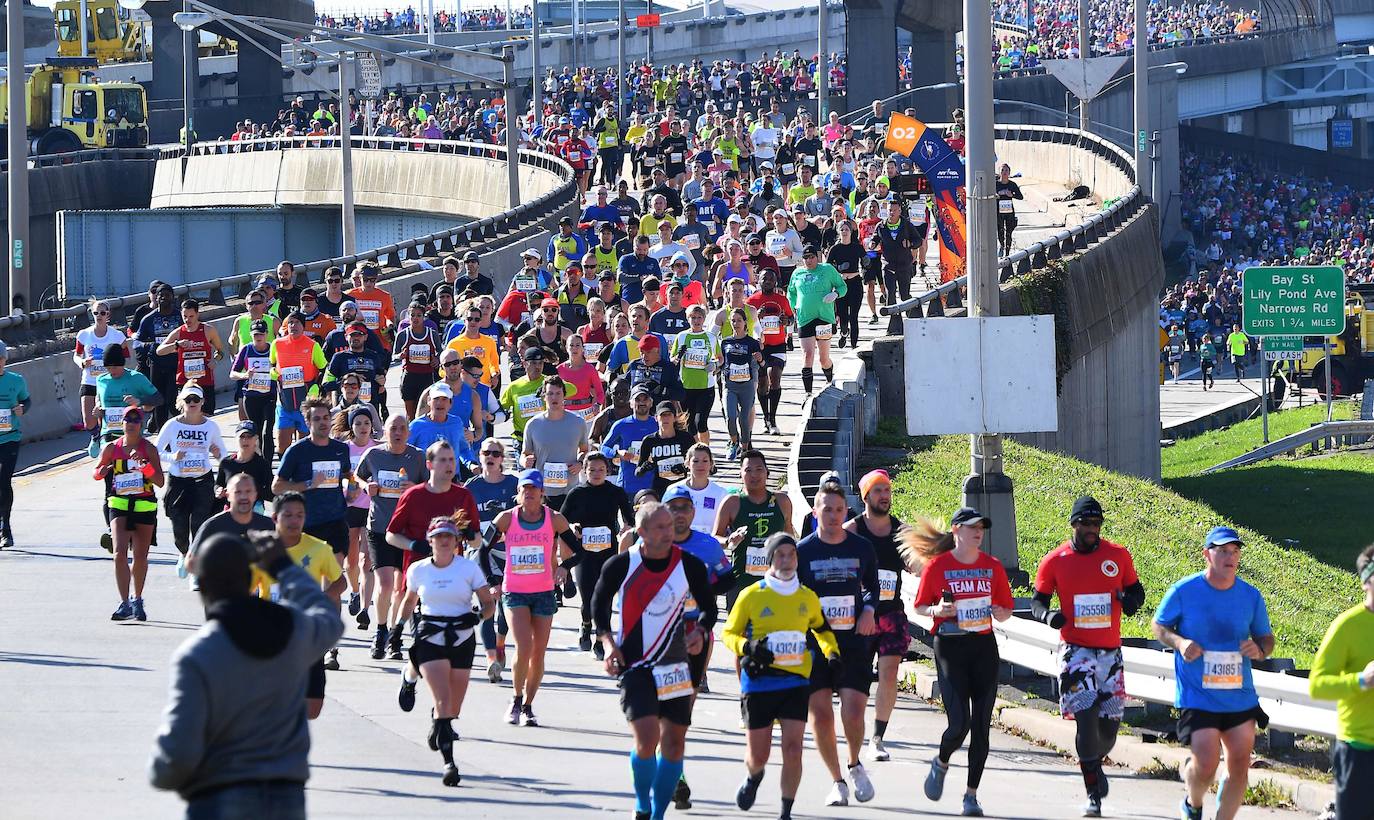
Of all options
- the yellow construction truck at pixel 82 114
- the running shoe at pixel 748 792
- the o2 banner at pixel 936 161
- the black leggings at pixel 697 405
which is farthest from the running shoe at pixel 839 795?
the yellow construction truck at pixel 82 114

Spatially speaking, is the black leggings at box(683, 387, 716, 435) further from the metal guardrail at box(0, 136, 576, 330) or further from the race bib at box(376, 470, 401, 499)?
the metal guardrail at box(0, 136, 576, 330)

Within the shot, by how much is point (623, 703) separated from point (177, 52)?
3029 inches

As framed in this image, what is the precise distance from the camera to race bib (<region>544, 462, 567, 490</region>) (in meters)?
16.6

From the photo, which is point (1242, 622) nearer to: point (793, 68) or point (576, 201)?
point (576, 201)

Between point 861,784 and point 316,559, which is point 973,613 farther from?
point 316,559

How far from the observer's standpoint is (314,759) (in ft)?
40.9

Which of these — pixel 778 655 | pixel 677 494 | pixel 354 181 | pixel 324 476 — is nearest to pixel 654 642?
pixel 778 655

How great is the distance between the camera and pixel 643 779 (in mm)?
10797

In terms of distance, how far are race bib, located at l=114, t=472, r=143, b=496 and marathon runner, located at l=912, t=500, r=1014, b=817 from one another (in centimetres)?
673

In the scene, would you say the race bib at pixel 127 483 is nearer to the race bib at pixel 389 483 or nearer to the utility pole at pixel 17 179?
the race bib at pixel 389 483

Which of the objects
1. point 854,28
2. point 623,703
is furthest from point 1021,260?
point 854,28

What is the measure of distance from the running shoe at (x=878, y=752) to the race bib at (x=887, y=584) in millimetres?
933

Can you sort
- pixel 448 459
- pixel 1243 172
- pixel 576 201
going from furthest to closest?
pixel 1243 172 < pixel 576 201 < pixel 448 459

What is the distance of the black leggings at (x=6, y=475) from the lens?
1933cm
